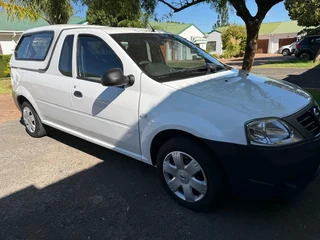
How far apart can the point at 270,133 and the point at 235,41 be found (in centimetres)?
3413

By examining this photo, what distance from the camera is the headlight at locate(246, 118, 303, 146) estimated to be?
229cm

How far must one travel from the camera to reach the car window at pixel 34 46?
4223 millimetres

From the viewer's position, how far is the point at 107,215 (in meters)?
2.82

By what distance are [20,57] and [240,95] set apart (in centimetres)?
397

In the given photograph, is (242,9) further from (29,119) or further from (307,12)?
(307,12)

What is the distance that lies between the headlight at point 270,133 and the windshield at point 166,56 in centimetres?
107

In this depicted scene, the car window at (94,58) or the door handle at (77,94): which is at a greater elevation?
the car window at (94,58)

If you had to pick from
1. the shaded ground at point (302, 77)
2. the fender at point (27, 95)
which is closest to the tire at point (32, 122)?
the fender at point (27, 95)

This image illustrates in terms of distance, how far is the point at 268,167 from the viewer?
2.27 meters

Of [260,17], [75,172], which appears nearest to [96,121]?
[75,172]

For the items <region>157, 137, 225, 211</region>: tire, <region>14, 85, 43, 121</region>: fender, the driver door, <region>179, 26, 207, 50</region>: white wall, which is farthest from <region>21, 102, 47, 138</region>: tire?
<region>179, 26, 207, 50</region>: white wall

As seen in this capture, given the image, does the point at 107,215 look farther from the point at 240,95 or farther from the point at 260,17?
the point at 260,17

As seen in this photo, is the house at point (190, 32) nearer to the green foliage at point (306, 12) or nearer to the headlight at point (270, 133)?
the green foliage at point (306, 12)

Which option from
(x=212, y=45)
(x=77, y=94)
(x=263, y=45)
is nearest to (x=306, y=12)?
(x=263, y=45)
